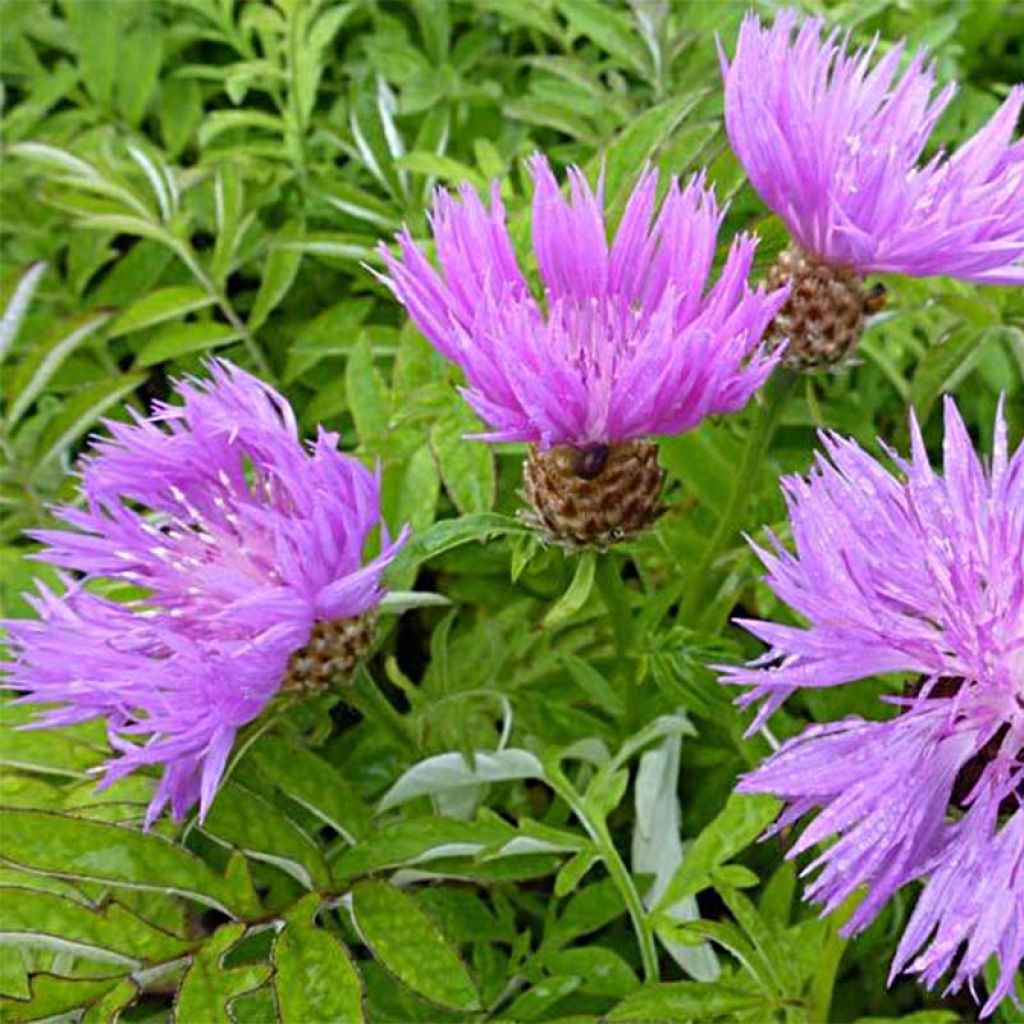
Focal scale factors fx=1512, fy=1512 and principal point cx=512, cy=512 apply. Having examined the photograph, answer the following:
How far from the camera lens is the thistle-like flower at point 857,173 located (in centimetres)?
71

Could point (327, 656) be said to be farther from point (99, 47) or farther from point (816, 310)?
point (99, 47)

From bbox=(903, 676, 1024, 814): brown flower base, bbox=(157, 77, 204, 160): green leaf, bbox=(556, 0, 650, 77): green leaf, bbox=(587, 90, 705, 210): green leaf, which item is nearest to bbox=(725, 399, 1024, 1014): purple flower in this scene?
bbox=(903, 676, 1024, 814): brown flower base

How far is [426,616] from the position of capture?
115cm

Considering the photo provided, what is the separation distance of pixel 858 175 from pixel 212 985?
498 mm

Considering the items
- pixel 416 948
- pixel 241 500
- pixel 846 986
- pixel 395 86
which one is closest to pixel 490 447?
pixel 241 500

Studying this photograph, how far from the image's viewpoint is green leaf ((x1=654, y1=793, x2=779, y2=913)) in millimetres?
777

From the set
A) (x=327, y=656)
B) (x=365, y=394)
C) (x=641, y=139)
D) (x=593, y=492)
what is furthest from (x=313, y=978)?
(x=641, y=139)

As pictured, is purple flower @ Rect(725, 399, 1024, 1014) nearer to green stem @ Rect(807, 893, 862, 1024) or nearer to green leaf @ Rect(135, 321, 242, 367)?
green stem @ Rect(807, 893, 862, 1024)

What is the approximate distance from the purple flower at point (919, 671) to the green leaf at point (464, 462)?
0.30 meters

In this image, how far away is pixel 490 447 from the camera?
0.90 m

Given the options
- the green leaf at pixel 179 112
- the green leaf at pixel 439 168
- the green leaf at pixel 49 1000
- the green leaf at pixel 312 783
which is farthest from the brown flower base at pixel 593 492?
the green leaf at pixel 179 112

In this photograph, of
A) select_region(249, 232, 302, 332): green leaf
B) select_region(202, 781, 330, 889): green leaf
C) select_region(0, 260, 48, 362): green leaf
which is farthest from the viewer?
select_region(249, 232, 302, 332): green leaf

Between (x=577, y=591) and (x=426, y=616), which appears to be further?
(x=426, y=616)

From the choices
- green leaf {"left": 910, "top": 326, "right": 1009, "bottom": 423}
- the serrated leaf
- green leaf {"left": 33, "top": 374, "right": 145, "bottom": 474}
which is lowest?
the serrated leaf
